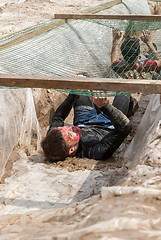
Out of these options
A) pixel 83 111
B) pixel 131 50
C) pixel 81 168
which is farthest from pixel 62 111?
pixel 131 50

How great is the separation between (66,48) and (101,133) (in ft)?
3.65

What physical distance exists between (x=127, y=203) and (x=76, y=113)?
2.45 m

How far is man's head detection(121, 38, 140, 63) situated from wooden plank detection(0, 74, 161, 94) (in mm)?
1618

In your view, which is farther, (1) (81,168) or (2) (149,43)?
(2) (149,43)

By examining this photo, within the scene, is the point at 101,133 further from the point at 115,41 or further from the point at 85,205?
the point at 85,205

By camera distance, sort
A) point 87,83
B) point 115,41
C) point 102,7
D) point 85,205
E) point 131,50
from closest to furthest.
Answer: point 85,205 → point 87,83 → point 131,50 → point 115,41 → point 102,7

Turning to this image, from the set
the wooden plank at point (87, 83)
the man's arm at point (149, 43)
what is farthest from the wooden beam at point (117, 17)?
the wooden plank at point (87, 83)

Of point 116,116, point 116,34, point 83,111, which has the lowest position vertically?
point 83,111

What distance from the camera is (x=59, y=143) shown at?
287cm

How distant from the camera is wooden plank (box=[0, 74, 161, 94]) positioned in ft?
5.76

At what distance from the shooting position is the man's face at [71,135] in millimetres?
2896

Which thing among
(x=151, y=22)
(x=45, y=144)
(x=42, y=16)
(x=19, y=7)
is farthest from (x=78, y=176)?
(x=19, y=7)

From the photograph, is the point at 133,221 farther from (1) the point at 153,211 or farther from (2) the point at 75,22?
(2) the point at 75,22

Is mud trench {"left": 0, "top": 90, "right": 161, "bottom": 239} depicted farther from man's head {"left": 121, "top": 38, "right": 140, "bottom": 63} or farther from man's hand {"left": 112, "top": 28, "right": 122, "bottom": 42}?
man's hand {"left": 112, "top": 28, "right": 122, "bottom": 42}
